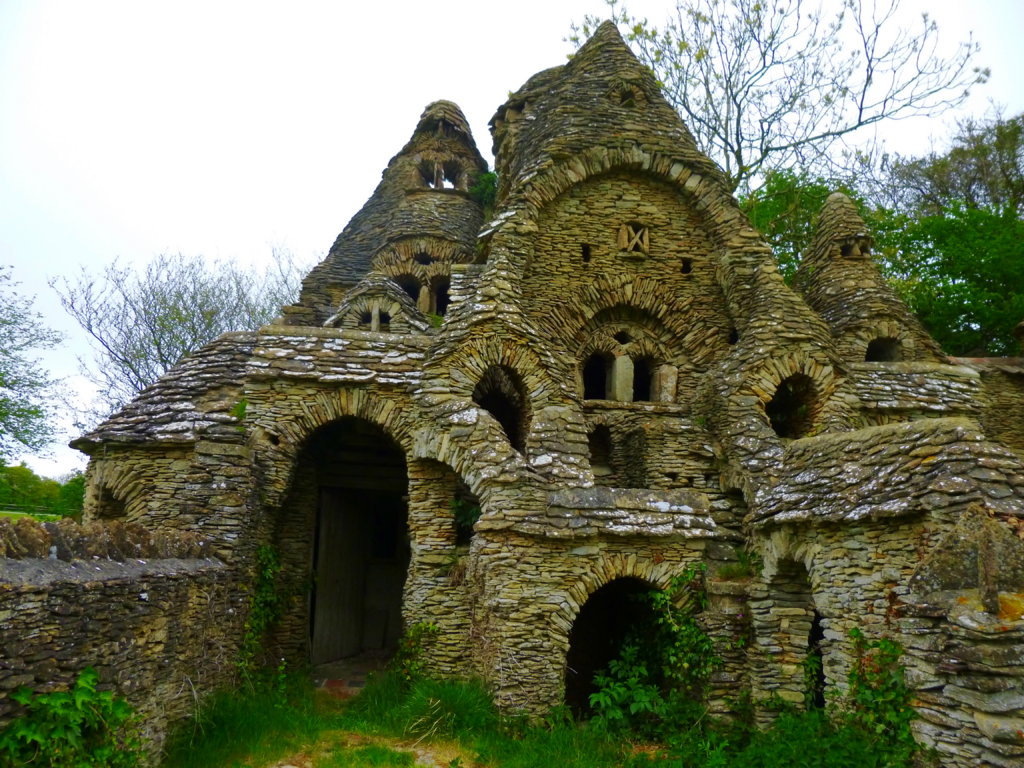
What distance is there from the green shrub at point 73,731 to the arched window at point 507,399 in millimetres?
6102

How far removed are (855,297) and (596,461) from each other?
726cm

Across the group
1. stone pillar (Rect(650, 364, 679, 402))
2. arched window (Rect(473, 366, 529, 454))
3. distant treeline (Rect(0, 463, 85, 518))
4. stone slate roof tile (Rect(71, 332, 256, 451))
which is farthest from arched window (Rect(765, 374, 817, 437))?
distant treeline (Rect(0, 463, 85, 518))

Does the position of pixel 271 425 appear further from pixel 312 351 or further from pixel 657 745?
pixel 657 745

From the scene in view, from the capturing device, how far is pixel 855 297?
1448 centimetres

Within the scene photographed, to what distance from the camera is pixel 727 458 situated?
33.0 ft

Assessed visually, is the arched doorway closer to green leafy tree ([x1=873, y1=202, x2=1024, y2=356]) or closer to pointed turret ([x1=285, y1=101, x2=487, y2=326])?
pointed turret ([x1=285, y1=101, x2=487, y2=326])

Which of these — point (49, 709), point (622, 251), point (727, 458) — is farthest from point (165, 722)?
point (622, 251)

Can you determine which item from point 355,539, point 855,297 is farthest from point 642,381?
point 355,539

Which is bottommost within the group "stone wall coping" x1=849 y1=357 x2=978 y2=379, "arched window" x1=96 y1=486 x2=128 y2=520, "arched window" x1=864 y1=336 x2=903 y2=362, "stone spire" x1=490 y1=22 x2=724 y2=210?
"arched window" x1=96 y1=486 x2=128 y2=520

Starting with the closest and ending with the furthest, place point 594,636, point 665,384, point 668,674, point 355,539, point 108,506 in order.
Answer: point 668,674
point 594,636
point 108,506
point 665,384
point 355,539

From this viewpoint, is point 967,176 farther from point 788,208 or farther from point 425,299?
point 425,299

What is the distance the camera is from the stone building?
5.72 metres

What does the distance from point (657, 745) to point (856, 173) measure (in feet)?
61.8

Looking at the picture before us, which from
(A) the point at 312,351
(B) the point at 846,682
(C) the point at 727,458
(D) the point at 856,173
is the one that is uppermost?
(D) the point at 856,173
